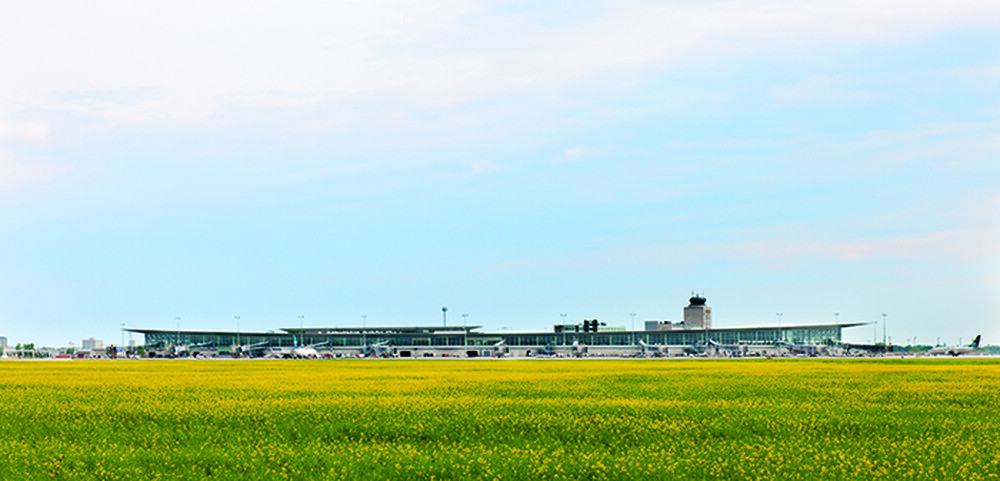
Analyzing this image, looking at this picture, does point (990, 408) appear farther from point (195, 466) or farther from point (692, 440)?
point (195, 466)

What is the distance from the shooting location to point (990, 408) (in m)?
35.3

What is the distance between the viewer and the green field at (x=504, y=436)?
2091cm

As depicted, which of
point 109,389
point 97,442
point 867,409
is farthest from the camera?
point 109,389

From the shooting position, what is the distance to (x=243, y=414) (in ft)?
107

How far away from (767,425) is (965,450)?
6430 millimetres

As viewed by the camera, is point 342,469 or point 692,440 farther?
point 692,440

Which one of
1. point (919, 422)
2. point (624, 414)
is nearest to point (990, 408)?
point (919, 422)

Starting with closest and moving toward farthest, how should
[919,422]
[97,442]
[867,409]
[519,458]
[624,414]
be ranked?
[519,458], [97,442], [919,422], [624,414], [867,409]

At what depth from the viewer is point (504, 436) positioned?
26734mm

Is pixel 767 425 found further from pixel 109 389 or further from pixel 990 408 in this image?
pixel 109 389

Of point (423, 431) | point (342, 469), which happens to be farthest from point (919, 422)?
point (342, 469)

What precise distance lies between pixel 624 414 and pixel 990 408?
47.6ft

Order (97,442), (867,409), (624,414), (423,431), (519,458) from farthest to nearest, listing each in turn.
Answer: (867,409) → (624,414) → (423,431) → (97,442) → (519,458)

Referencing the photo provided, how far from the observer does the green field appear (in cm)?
2091
